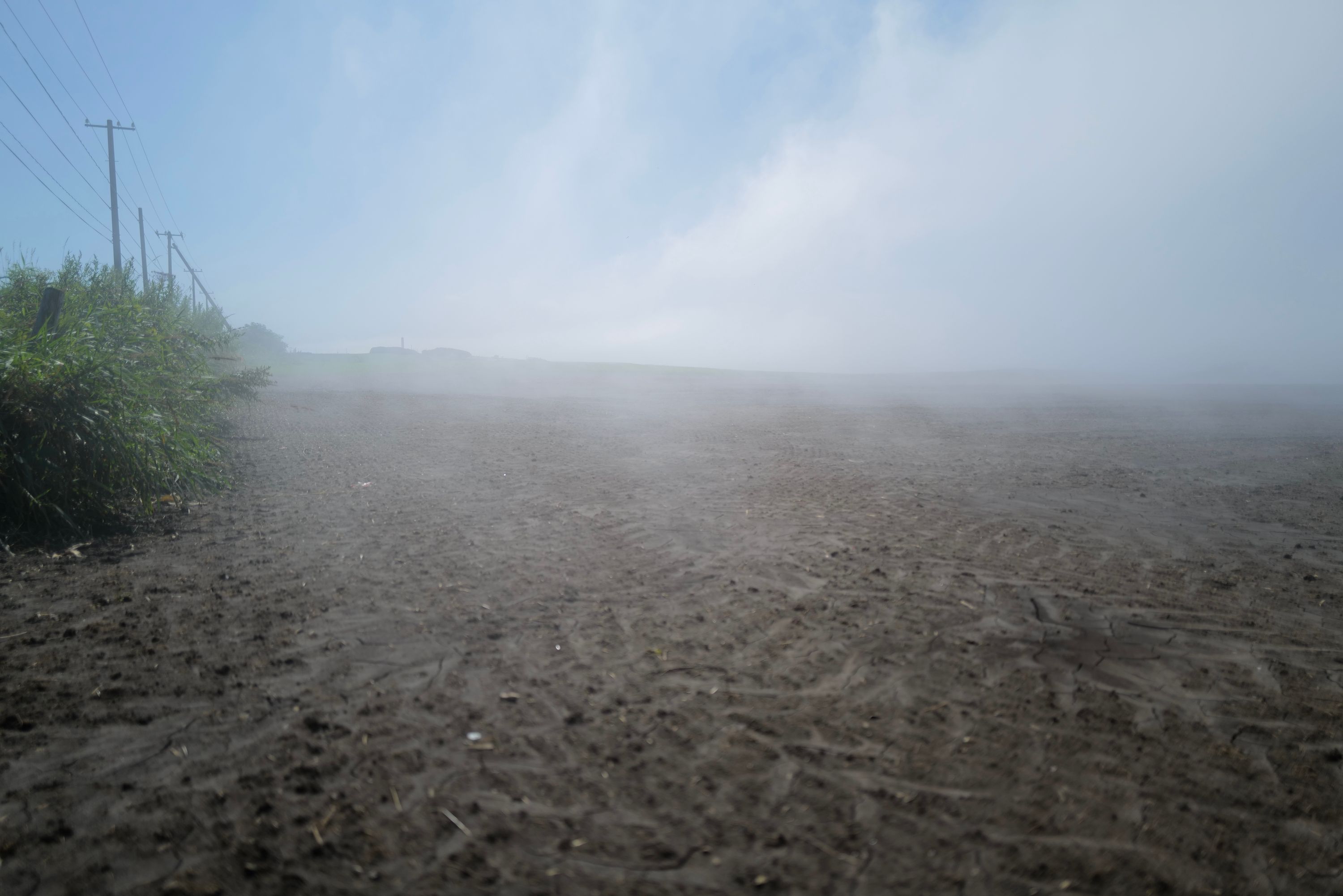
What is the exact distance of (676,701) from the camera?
11.2 ft

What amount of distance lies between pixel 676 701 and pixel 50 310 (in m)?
9.26

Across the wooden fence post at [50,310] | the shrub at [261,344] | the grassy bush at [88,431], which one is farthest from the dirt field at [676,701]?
the shrub at [261,344]

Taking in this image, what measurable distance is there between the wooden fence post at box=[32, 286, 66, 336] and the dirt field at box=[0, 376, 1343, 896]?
10.7 feet

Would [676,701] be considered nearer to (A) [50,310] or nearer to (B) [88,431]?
(B) [88,431]

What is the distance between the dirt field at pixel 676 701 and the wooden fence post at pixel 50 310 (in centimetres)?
326

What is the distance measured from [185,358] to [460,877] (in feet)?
43.4

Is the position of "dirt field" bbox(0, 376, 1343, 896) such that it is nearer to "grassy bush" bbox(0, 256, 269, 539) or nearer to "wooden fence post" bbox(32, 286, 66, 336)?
"grassy bush" bbox(0, 256, 269, 539)

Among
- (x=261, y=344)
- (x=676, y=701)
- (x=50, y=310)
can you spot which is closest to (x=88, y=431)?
(x=50, y=310)

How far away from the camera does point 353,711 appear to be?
3.26 meters

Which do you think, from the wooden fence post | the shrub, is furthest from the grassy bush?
the shrub

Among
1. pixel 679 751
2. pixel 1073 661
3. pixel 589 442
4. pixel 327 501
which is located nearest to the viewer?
pixel 679 751

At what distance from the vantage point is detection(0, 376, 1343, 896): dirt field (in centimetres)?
236

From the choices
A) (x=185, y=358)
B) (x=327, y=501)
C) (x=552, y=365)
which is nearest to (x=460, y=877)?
(x=327, y=501)

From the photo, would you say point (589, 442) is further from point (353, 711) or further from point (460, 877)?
point (460, 877)
